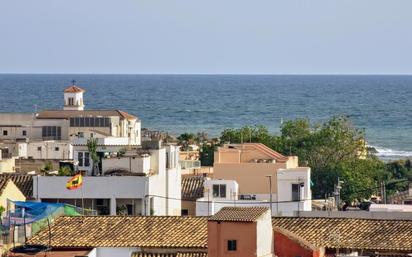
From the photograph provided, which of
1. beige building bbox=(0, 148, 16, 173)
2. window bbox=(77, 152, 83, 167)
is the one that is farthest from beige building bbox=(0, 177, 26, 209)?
beige building bbox=(0, 148, 16, 173)

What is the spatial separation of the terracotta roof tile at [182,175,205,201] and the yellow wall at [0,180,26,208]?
6252 mm

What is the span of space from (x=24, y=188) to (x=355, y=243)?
12.4 metres

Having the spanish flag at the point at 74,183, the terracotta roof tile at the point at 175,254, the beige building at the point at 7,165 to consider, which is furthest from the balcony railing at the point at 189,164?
the terracotta roof tile at the point at 175,254

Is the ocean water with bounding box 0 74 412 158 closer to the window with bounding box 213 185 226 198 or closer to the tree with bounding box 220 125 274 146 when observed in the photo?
the tree with bounding box 220 125 274 146

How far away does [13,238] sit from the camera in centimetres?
3122

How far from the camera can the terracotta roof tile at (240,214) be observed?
84.9 feet

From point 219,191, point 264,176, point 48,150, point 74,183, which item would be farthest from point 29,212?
point 48,150

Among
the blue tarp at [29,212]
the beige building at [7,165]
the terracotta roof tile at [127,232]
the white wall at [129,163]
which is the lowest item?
the terracotta roof tile at [127,232]

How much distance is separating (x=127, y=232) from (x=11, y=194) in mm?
5793

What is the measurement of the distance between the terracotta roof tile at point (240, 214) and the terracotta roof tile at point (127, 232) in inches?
104

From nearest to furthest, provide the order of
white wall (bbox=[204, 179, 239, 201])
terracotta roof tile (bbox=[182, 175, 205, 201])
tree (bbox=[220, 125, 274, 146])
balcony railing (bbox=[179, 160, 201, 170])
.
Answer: white wall (bbox=[204, 179, 239, 201])
terracotta roof tile (bbox=[182, 175, 205, 201])
balcony railing (bbox=[179, 160, 201, 170])
tree (bbox=[220, 125, 274, 146])

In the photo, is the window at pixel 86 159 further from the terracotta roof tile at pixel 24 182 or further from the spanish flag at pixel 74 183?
the spanish flag at pixel 74 183

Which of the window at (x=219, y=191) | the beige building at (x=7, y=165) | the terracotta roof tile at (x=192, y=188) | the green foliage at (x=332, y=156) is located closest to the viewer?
the window at (x=219, y=191)

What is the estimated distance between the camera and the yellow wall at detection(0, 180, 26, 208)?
35.3 meters
